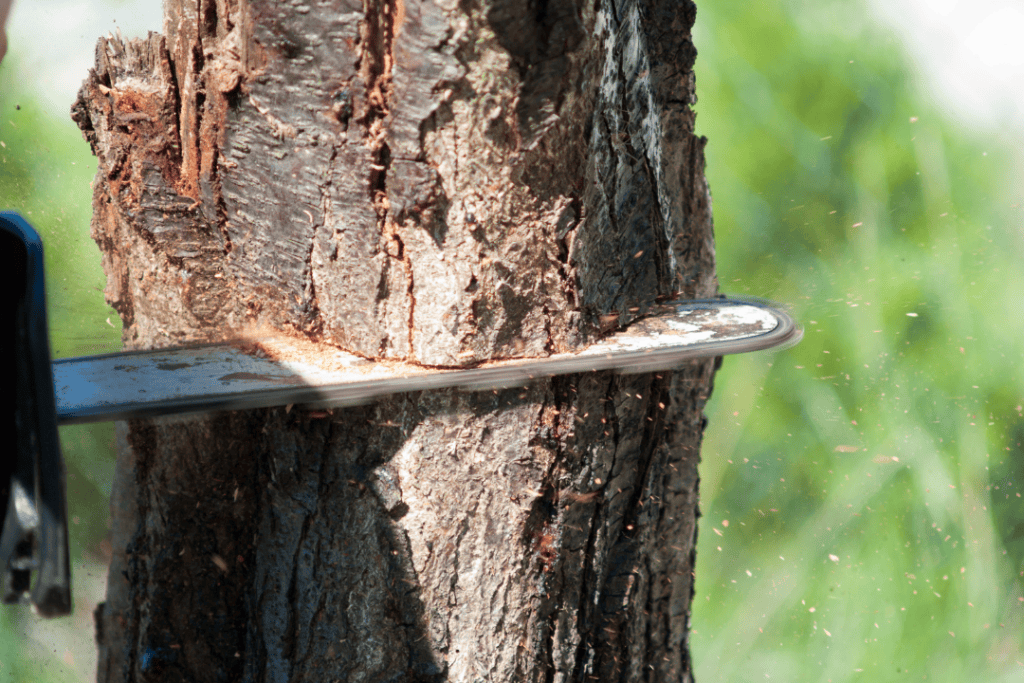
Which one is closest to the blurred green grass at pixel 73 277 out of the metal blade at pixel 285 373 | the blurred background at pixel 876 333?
the metal blade at pixel 285 373

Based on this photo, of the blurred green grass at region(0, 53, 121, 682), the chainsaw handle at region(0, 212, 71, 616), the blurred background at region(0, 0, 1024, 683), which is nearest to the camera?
the chainsaw handle at region(0, 212, 71, 616)

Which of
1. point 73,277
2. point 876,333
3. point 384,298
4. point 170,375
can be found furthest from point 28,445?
point 876,333

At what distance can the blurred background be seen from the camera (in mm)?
1934

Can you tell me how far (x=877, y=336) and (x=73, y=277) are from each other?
2.06 m

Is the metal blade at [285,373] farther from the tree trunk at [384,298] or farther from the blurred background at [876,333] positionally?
the blurred background at [876,333]

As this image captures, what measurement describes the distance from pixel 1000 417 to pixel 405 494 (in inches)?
82.3

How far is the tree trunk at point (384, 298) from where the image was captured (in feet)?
1.79

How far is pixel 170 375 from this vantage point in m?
0.57

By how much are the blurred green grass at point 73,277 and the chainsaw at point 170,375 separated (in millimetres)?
234

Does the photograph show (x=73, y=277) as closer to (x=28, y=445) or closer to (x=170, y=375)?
(x=170, y=375)

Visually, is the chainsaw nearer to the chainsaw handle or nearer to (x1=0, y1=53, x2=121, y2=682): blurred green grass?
the chainsaw handle

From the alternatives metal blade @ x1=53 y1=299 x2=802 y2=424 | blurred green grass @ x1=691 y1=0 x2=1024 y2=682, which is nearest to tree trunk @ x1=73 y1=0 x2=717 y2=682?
metal blade @ x1=53 y1=299 x2=802 y2=424

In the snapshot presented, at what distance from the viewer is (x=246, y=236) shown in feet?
2.02

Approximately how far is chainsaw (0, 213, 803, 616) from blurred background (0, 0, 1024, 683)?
145cm
